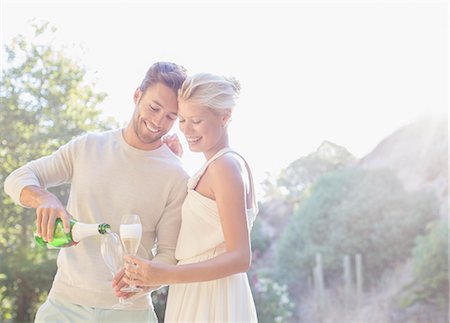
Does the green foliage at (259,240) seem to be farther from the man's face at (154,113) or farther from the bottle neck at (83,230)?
the bottle neck at (83,230)

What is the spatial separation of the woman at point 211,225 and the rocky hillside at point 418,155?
4761 mm

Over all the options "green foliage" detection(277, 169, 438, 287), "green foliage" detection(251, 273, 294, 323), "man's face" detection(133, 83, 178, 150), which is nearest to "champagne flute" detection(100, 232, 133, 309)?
"man's face" detection(133, 83, 178, 150)

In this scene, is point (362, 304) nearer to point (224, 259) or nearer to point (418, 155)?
point (418, 155)

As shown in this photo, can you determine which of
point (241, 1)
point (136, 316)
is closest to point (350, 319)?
point (241, 1)

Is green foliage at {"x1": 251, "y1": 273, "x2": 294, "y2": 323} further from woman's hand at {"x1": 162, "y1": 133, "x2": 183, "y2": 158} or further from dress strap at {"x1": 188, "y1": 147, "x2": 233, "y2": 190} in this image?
dress strap at {"x1": 188, "y1": 147, "x2": 233, "y2": 190}

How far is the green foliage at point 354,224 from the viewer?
635 centimetres

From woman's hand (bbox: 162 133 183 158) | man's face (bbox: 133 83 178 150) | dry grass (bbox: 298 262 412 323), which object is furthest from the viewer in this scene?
dry grass (bbox: 298 262 412 323)

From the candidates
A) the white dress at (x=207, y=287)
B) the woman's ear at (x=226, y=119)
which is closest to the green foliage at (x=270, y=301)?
the white dress at (x=207, y=287)

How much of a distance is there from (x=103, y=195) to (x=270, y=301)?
4.14 meters

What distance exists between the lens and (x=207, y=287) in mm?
1925

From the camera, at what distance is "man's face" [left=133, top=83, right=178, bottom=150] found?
212 centimetres

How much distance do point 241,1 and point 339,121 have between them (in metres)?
1.49

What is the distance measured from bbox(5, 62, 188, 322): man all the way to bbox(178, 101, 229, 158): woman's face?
0.72 ft

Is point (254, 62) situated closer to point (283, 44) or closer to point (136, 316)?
point (283, 44)
